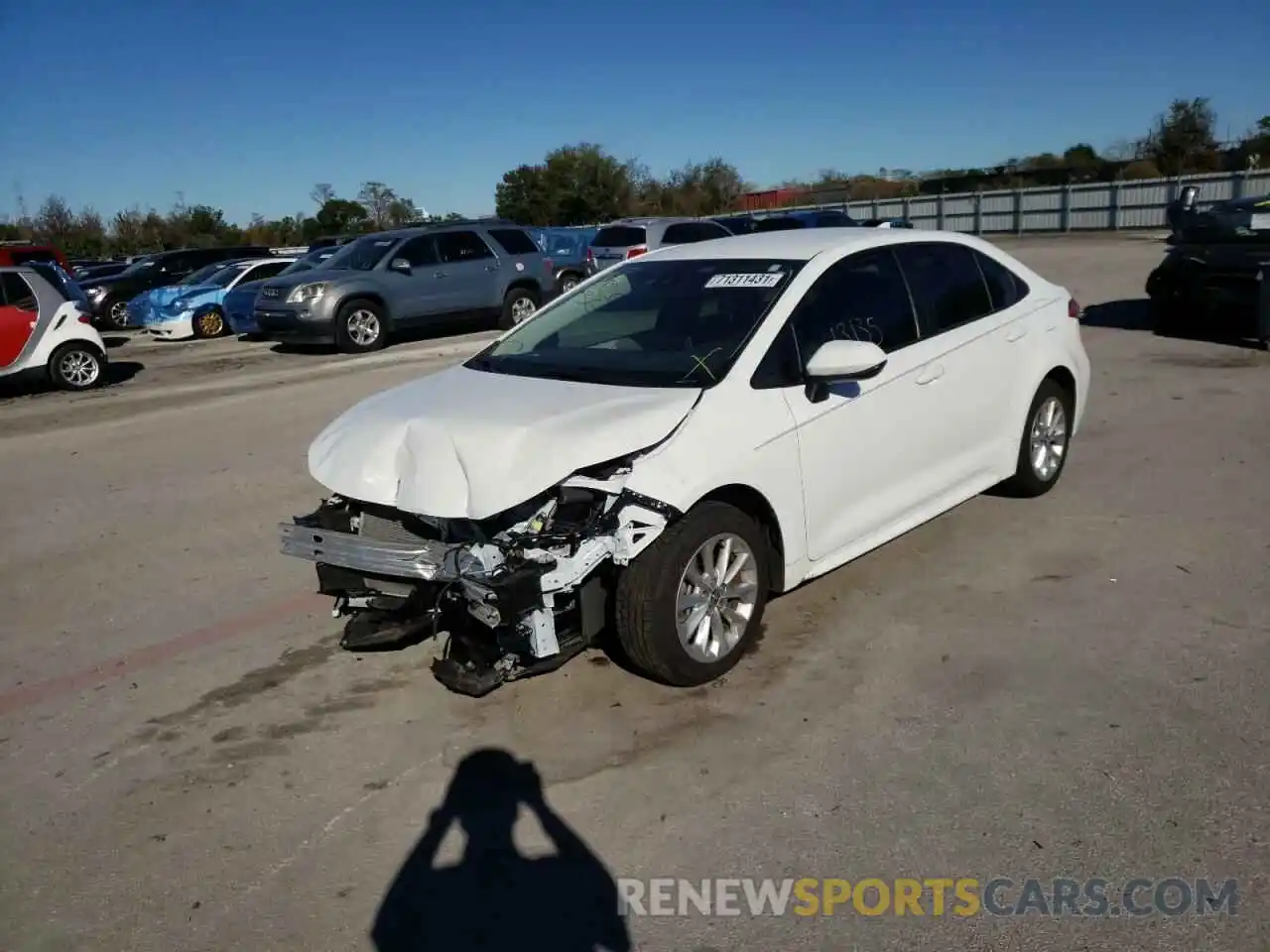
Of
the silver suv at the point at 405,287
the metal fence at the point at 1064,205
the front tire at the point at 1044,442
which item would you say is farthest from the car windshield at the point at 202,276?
the metal fence at the point at 1064,205

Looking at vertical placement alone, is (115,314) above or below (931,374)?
below

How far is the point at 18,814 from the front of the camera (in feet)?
12.4

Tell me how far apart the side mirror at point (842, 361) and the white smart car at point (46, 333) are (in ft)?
40.9

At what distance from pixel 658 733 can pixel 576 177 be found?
5656 centimetres

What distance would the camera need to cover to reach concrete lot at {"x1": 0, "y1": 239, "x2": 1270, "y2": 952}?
10.3ft

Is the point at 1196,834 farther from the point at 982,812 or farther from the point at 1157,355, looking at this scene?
the point at 1157,355

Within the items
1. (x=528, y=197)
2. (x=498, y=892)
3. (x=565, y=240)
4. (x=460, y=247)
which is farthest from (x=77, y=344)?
(x=528, y=197)

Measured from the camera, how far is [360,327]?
16.1 metres

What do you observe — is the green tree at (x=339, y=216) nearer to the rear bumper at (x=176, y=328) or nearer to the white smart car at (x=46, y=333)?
the rear bumper at (x=176, y=328)

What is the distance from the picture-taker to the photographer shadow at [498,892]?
2.98 metres

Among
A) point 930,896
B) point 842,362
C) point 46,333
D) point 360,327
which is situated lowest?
point 930,896

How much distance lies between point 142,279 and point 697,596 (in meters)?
22.6

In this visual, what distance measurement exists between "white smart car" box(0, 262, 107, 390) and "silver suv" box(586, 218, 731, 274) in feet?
Result: 31.5

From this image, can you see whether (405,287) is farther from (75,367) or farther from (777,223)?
(777,223)
